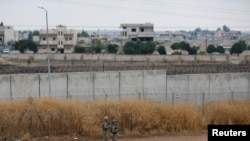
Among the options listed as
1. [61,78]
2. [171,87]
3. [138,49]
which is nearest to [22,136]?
[61,78]

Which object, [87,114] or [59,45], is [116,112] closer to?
[87,114]

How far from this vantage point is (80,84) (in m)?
25.4

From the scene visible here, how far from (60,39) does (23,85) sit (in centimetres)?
5736

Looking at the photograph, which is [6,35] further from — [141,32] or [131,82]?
[131,82]

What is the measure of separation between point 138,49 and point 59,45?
65.3ft

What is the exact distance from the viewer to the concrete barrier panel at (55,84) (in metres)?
24.8

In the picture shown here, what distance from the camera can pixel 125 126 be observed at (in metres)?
19.6

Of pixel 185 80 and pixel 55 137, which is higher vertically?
pixel 185 80

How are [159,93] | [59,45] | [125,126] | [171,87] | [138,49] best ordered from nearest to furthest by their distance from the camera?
[125,126]
[159,93]
[171,87]
[138,49]
[59,45]

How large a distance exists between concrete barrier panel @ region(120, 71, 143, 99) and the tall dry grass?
576cm

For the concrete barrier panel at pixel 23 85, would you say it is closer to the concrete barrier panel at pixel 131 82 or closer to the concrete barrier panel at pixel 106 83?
the concrete barrier panel at pixel 106 83

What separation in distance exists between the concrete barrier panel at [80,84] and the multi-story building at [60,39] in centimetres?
5585

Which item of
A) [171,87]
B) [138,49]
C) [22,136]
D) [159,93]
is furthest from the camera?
[138,49]

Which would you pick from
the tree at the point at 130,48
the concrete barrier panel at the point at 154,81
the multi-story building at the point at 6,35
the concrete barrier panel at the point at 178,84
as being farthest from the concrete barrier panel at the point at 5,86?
the multi-story building at the point at 6,35
